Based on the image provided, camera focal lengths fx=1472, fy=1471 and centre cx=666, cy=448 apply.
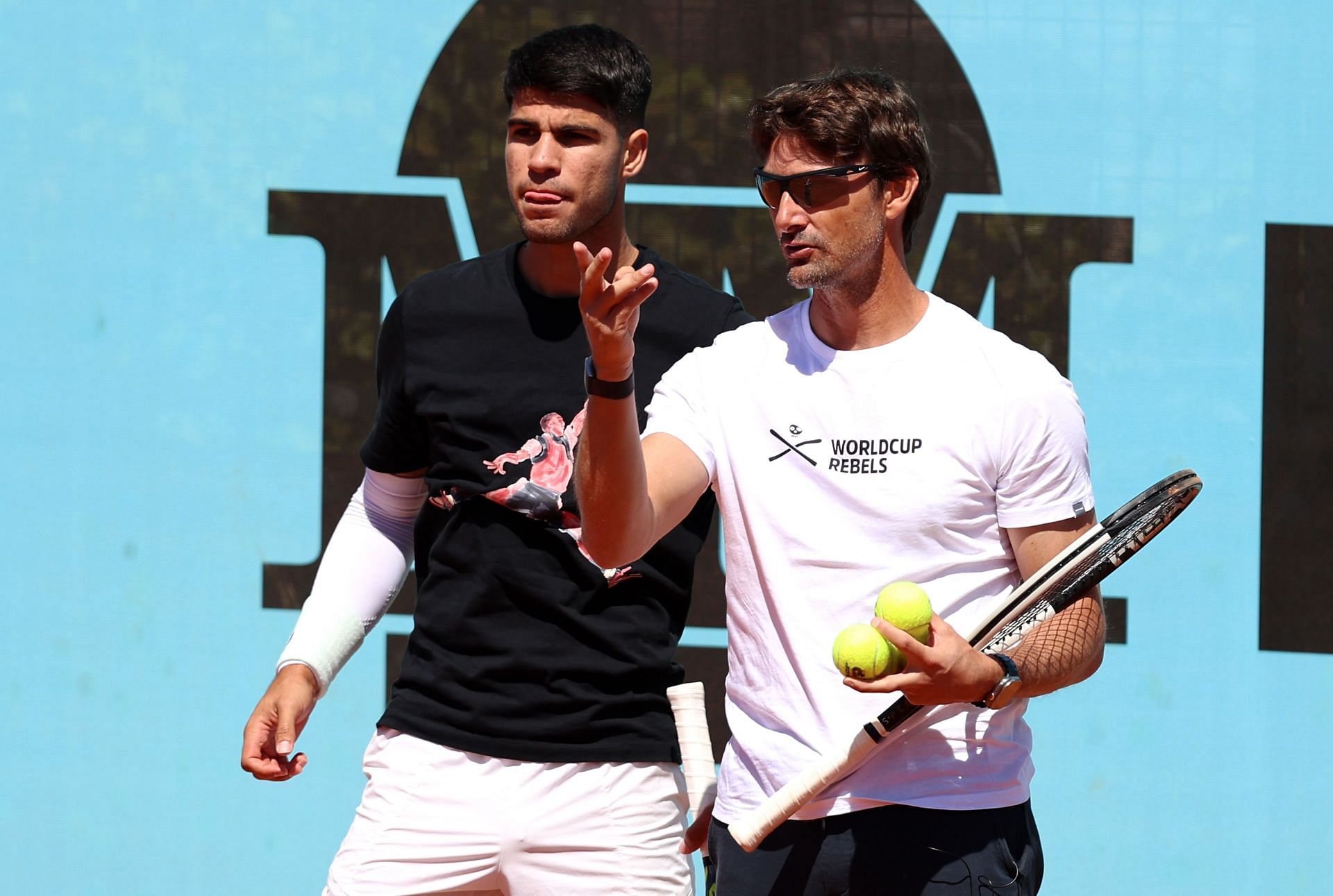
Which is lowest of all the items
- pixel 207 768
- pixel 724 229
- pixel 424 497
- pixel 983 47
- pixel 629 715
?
pixel 207 768

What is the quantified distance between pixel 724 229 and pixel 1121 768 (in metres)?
1.62

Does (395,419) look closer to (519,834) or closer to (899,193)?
(519,834)

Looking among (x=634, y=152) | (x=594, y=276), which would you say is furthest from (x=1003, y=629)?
(x=634, y=152)

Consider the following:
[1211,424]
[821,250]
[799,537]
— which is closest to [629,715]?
[799,537]

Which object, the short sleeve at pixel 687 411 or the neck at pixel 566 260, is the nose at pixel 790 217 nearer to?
the short sleeve at pixel 687 411

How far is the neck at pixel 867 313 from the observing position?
209cm

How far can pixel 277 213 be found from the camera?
3.56 metres

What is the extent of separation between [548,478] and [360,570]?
46 centimetres

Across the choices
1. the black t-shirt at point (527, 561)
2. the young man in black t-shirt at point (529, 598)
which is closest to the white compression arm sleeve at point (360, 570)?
the young man in black t-shirt at point (529, 598)

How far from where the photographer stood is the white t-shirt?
6.37 ft

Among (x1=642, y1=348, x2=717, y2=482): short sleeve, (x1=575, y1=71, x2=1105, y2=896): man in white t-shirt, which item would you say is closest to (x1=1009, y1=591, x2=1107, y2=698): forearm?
(x1=575, y1=71, x2=1105, y2=896): man in white t-shirt

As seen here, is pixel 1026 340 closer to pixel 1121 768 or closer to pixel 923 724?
pixel 1121 768

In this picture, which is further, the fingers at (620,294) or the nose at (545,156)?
the nose at (545,156)

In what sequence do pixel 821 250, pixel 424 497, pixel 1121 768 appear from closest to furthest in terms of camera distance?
pixel 821 250 → pixel 424 497 → pixel 1121 768
